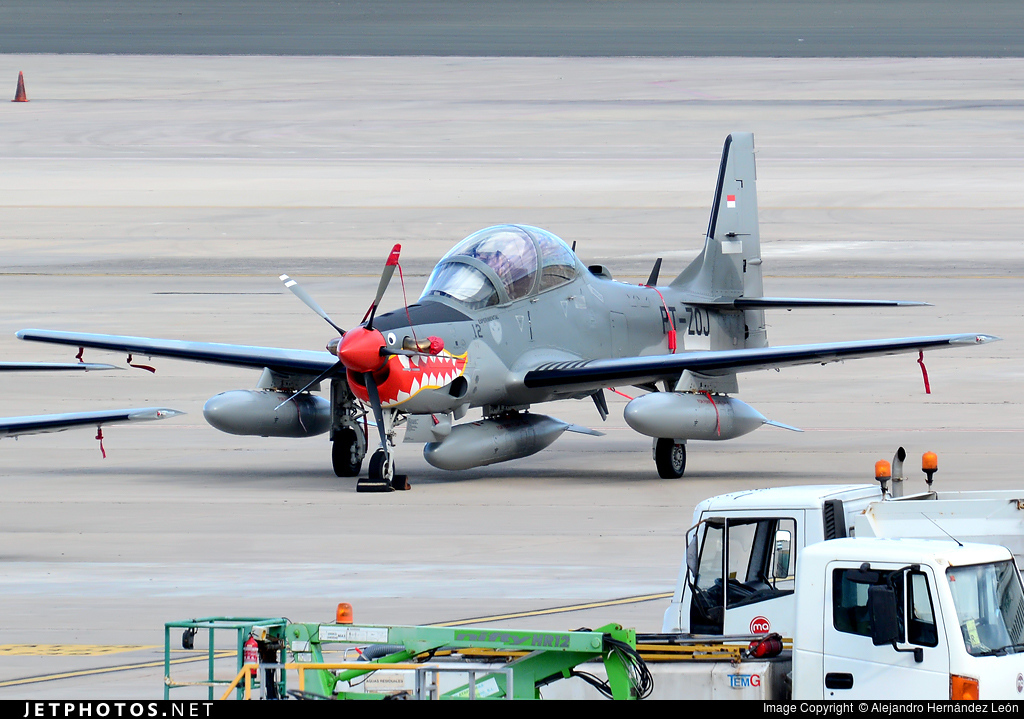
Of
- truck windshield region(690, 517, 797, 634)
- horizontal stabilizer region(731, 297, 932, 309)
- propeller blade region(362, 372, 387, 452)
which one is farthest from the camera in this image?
horizontal stabilizer region(731, 297, 932, 309)

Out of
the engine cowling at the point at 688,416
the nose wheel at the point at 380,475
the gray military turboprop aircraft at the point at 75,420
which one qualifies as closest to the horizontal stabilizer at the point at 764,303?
the engine cowling at the point at 688,416

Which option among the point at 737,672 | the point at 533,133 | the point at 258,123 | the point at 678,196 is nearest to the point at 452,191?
the point at 678,196

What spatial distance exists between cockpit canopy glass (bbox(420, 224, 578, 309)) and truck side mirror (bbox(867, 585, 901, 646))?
15.9m

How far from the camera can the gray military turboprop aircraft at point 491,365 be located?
84.8 ft

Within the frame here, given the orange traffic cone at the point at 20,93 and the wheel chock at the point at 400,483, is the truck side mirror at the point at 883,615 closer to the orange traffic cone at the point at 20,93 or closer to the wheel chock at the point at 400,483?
the wheel chock at the point at 400,483

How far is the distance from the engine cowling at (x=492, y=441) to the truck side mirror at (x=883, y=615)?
15.1 meters

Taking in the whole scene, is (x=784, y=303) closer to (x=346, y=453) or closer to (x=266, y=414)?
(x=346, y=453)

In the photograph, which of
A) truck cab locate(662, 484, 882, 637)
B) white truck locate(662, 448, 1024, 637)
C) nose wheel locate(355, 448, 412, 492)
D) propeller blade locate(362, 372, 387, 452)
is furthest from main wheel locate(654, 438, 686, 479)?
truck cab locate(662, 484, 882, 637)

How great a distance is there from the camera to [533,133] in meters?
82.2

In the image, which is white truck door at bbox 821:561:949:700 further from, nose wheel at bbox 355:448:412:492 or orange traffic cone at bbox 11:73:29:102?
orange traffic cone at bbox 11:73:29:102

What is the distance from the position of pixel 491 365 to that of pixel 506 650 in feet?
50.1

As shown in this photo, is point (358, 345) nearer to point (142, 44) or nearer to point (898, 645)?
point (898, 645)

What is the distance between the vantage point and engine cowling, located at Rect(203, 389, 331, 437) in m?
27.5

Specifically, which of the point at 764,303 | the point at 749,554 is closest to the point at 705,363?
the point at 764,303
